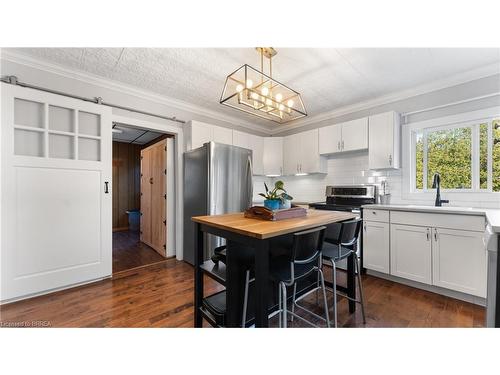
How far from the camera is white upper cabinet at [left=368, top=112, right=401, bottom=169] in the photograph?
293cm

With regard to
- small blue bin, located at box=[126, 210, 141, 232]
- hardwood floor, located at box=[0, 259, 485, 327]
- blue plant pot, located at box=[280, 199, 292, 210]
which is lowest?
hardwood floor, located at box=[0, 259, 485, 327]

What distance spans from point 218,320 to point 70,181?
2242mm

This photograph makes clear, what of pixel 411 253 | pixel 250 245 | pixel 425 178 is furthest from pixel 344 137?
pixel 250 245

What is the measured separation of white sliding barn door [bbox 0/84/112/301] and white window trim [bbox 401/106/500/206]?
3918 mm

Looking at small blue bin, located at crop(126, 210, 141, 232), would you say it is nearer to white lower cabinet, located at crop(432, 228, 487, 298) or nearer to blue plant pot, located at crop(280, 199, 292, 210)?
blue plant pot, located at crop(280, 199, 292, 210)

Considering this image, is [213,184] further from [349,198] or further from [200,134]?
[349,198]

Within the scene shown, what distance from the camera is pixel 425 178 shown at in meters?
2.93

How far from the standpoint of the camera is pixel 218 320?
56.6 inches

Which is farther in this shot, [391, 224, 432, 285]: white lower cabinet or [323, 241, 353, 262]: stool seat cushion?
[391, 224, 432, 285]: white lower cabinet

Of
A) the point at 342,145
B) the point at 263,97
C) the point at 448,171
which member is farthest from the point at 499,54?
the point at 263,97

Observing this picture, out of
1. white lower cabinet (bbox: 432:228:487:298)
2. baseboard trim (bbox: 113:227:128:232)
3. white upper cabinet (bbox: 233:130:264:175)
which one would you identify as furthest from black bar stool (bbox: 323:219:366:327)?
baseboard trim (bbox: 113:227:128:232)

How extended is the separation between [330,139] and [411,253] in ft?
6.50

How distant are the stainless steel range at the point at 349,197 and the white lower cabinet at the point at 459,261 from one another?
0.90m
